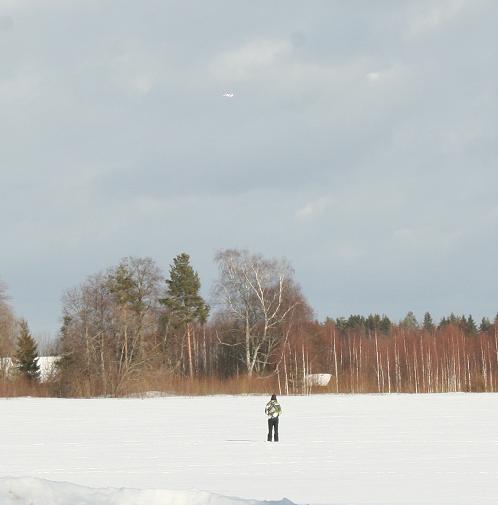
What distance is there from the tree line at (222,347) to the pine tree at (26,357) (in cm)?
15

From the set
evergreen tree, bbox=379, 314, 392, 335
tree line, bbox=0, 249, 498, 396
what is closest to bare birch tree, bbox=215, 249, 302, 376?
tree line, bbox=0, 249, 498, 396

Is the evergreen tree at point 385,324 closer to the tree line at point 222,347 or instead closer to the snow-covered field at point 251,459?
the tree line at point 222,347

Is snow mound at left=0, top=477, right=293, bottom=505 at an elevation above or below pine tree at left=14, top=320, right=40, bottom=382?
below

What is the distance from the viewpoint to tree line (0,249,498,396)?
258 ft

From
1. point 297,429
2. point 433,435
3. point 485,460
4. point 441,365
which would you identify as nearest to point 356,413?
point 297,429

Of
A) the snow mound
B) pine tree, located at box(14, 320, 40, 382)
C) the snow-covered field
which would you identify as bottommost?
the snow-covered field

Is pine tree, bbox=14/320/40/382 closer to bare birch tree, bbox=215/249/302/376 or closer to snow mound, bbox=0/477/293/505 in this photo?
bare birch tree, bbox=215/249/302/376

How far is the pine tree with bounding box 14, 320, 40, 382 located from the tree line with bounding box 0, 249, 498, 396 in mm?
148

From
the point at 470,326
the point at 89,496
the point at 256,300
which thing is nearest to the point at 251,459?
the point at 89,496

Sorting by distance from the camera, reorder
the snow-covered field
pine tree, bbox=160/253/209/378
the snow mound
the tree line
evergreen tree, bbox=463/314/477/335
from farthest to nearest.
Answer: evergreen tree, bbox=463/314/477/335, pine tree, bbox=160/253/209/378, the tree line, the snow-covered field, the snow mound

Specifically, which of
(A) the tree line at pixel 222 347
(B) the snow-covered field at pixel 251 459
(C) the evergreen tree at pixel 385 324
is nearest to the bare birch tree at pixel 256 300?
(A) the tree line at pixel 222 347

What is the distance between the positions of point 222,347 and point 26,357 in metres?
21.9

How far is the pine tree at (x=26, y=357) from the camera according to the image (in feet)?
320

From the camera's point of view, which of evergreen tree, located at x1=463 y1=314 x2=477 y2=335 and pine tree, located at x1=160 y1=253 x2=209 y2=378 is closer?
pine tree, located at x1=160 y1=253 x2=209 y2=378
